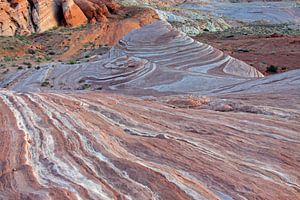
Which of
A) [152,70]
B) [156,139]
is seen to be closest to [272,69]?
[152,70]

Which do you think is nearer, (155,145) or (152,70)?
(155,145)

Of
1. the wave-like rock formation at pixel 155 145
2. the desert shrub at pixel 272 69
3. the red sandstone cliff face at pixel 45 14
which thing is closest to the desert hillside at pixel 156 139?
the wave-like rock formation at pixel 155 145

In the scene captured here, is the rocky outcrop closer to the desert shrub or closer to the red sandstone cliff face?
the red sandstone cliff face

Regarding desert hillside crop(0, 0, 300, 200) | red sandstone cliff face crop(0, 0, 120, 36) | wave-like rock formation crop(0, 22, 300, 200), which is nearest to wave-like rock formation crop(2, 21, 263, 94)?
desert hillside crop(0, 0, 300, 200)

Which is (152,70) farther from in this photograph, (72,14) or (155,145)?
(72,14)

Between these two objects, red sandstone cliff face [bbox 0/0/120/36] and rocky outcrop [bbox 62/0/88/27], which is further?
rocky outcrop [bbox 62/0/88/27]

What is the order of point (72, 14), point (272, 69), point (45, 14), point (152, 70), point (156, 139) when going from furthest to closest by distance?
point (72, 14), point (45, 14), point (272, 69), point (152, 70), point (156, 139)
